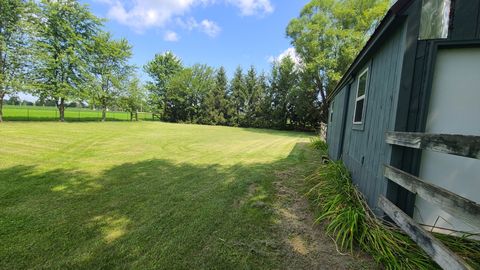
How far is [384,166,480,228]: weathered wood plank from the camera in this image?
150 centimetres

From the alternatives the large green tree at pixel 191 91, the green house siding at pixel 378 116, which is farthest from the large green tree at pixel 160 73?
the green house siding at pixel 378 116

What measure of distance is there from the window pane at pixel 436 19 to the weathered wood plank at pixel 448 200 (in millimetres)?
1745

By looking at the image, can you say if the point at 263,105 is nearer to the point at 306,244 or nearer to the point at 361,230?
the point at 361,230

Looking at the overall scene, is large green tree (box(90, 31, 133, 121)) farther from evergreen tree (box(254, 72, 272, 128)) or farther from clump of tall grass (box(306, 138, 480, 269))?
clump of tall grass (box(306, 138, 480, 269))

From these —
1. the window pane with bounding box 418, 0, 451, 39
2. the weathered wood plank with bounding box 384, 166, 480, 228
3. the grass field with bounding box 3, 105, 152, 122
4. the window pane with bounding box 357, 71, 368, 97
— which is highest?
the window pane with bounding box 418, 0, 451, 39

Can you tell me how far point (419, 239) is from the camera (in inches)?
82.3

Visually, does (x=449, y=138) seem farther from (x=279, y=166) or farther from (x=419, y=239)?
(x=279, y=166)

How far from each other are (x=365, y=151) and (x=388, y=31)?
195 cm

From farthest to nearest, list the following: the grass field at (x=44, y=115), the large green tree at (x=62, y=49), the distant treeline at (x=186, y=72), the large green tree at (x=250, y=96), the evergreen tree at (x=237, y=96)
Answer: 1. the evergreen tree at (x=237, y=96)
2. the large green tree at (x=250, y=96)
3. the grass field at (x=44, y=115)
4. the large green tree at (x=62, y=49)
5. the distant treeline at (x=186, y=72)

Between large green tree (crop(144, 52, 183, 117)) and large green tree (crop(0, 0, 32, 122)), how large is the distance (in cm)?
2040

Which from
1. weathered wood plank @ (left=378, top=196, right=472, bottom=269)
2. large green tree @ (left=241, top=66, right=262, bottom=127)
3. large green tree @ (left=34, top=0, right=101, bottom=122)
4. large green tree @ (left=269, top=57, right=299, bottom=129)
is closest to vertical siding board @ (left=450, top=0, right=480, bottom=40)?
weathered wood plank @ (left=378, top=196, right=472, bottom=269)

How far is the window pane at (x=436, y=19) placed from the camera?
2705 mm

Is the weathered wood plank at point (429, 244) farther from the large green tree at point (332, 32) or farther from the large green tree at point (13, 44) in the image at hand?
the large green tree at point (13, 44)

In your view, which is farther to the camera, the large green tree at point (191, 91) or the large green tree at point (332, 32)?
the large green tree at point (191, 91)
